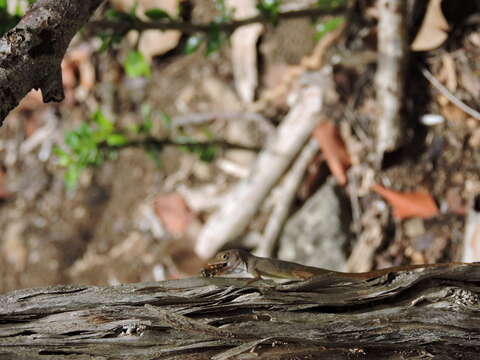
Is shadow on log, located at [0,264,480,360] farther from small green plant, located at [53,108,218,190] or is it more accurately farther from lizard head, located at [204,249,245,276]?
small green plant, located at [53,108,218,190]

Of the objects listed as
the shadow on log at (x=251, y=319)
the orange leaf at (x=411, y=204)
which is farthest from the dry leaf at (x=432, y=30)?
the shadow on log at (x=251, y=319)

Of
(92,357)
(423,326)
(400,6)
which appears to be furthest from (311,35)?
(92,357)

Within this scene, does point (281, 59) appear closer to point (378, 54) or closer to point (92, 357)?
point (378, 54)

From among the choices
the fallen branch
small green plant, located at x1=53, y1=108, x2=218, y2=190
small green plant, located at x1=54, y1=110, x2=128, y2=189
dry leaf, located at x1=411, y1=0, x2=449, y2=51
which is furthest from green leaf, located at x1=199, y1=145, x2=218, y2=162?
dry leaf, located at x1=411, y1=0, x2=449, y2=51

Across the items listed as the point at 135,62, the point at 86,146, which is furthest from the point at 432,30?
the point at 86,146

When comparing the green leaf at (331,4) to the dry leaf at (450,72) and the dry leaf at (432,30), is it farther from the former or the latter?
the dry leaf at (450,72)
